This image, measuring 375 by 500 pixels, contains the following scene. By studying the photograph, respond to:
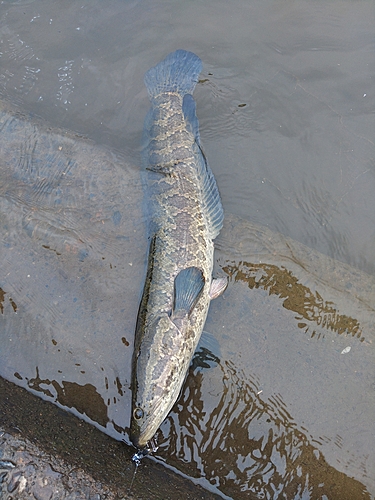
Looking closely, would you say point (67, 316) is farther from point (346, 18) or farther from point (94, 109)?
point (346, 18)

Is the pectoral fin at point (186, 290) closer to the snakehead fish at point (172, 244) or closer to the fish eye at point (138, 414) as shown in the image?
the snakehead fish at point (172, 244)

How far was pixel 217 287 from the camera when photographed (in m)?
4.38

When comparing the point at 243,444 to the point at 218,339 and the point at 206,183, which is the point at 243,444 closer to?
the point at 218,339

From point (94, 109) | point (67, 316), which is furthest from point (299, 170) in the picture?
point (67, 316)

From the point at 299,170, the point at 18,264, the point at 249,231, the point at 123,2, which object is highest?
the point at 123,2

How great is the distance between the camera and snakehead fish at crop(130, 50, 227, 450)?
3.74 meters

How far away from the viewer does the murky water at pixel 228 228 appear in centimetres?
416

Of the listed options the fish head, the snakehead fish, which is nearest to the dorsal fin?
the snakehead fish

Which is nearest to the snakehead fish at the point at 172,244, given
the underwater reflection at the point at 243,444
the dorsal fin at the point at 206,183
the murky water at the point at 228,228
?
the dorsal fin at the point at 206,183

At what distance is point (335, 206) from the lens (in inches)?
190

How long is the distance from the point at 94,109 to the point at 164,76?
1012mm

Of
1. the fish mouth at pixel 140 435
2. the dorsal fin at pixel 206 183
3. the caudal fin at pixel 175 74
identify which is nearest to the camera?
the fish mouth at pixel 140 435

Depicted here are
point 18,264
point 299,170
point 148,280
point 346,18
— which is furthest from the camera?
point 346,18

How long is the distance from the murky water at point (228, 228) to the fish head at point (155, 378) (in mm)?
496
